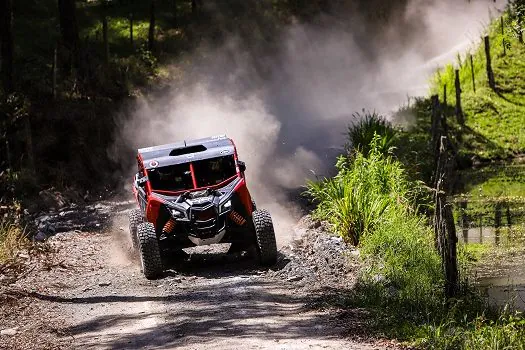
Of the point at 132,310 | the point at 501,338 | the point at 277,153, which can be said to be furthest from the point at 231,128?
the point at 501,338

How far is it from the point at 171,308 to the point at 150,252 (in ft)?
7.05

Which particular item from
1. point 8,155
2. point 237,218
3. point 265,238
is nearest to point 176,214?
point 237,218

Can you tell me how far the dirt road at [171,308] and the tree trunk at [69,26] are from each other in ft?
52.8

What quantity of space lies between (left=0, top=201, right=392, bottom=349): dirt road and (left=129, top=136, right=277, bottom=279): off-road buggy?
0.48 metres

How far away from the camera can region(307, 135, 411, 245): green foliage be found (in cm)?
1616

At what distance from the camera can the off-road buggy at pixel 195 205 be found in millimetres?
15414

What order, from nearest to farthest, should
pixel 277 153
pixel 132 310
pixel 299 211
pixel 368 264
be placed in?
1. pixel 132 310
2. pixel 368 264
3. pixel 299 211
4. pixel 277 153

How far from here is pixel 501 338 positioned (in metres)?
9.76

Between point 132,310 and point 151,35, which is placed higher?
point 151,35

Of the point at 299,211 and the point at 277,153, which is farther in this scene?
the point at 277,153

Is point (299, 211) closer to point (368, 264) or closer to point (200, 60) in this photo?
point (368, 264)

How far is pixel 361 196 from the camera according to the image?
53.3ft

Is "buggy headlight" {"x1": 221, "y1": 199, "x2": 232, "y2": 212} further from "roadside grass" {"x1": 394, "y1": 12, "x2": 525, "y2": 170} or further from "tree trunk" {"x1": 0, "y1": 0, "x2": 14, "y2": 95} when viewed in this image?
"tree trunk" {"x1": 0, "y1": 0, "x2": 14, "y2": 95}

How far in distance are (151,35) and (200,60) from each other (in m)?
2.80
